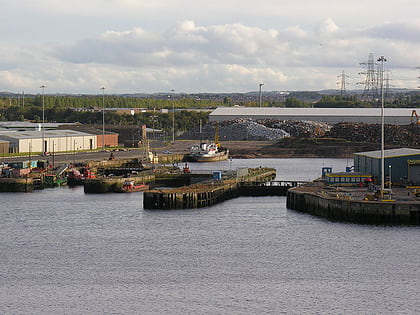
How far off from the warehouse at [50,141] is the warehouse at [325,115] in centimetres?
4990

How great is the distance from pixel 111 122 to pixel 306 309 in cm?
15734

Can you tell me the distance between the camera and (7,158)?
105125 mm

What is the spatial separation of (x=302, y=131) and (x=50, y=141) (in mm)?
56082

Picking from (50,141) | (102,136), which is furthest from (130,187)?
(102,136)

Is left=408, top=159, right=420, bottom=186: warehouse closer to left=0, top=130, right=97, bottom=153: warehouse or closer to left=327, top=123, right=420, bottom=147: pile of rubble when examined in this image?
left=0, top=130, right=97, bottom=153: warehouse

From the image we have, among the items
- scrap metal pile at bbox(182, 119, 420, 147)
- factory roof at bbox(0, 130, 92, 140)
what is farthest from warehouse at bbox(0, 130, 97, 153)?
scrap metal pile at bbox(182, 119, 420, 147)

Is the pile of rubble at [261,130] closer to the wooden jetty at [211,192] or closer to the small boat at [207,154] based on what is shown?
the small boat at [207,154]

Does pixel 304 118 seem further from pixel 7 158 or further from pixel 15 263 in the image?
pixel 15 263

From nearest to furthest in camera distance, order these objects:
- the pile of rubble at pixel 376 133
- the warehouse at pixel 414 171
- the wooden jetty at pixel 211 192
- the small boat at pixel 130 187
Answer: the wooden jetty at pixel 211 192 < the warehouse at pixel 414 171 < the small boat at pixel 130 187 < the pile of rubble at pixel 376 133

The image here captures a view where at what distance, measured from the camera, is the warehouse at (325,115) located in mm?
163875

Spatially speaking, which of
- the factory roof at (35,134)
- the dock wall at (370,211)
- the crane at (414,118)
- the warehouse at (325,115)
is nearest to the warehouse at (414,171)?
the dock wall at (370,211)

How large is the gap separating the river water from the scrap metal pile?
81.0 m

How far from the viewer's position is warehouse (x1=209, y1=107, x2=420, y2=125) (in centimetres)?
16388

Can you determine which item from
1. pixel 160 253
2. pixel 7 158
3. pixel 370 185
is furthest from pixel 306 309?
pixel 7 158
